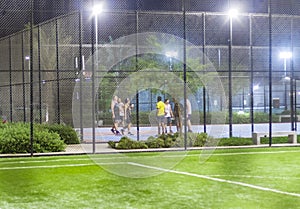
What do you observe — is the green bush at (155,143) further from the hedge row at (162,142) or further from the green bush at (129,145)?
the green bush at (129,145)

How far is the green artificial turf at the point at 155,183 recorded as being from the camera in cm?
915

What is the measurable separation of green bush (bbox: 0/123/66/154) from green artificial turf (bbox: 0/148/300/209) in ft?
4.26

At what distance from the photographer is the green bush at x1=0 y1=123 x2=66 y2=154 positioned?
17.3 m

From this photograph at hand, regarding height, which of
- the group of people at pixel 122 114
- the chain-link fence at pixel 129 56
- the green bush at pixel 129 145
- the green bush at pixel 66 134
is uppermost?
the chain-link fence at pixel 129 56

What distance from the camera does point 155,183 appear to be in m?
11.2

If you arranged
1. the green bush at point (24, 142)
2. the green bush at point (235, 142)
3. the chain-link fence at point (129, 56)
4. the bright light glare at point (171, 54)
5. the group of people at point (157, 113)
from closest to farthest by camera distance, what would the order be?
the green bush at point (24, 142), the green bush at point (235, 142), the group of people at point (157, 113), the chain-link fence at point (129, 56), the bright light glare at point (171, 54)

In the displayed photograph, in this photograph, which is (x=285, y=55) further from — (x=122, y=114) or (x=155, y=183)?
(x=155, y=183)

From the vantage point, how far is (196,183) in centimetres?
1115

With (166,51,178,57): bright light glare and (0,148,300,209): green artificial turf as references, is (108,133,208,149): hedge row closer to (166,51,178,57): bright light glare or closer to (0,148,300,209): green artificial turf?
(0,148,300,209): green artificial turf

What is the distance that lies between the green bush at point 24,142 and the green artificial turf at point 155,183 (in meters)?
1.30

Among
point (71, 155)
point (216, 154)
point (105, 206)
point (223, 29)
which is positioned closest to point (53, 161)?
point (71, 155)

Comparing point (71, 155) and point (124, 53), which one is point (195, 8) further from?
point (71, 155)

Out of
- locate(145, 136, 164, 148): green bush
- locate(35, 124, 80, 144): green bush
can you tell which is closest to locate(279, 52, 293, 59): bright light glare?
locate(35, 124, 80, 144): green bush

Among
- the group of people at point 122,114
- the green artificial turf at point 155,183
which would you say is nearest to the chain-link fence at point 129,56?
the group of people at point 122,114
